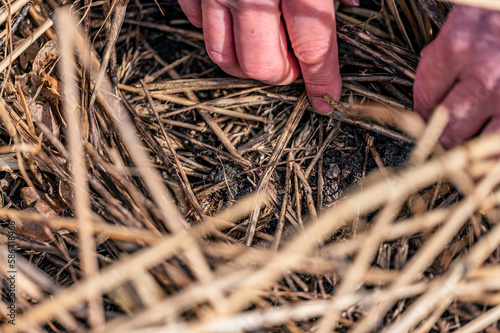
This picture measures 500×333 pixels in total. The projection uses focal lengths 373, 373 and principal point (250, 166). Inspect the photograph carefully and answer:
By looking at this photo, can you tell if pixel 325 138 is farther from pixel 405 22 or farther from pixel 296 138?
pixel 405 22

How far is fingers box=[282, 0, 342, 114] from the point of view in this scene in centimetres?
99

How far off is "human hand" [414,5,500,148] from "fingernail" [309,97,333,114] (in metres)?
0.31

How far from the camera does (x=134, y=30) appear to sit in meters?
1.42

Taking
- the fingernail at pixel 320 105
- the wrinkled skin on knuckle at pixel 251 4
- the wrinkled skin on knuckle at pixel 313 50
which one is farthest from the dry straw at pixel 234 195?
the wrinkled skin on knuckle at pixel 251 4

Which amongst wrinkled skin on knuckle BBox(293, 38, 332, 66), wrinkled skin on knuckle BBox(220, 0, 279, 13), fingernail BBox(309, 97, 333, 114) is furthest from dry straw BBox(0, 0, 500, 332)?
wrinkled skin on knuckle BBox(220, 0, 279, 13)

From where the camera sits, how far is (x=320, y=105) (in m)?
1.16

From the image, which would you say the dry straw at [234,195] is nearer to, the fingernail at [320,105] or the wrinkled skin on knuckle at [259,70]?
the fingernail at [320,105]

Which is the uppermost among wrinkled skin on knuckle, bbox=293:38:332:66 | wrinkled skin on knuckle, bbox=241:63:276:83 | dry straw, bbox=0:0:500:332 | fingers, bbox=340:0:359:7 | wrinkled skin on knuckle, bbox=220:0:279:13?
wrinkled skin on knuckle, bbox=220:0:279:13

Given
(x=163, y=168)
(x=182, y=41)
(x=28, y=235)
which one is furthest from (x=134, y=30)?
(x=28, y=235)

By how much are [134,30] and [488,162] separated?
124cm

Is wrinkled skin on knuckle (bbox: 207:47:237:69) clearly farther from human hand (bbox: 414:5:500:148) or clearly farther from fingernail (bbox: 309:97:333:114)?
human hand (bbox: 414:5:500:148)

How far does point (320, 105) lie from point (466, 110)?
423mm

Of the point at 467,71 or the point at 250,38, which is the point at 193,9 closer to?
the point at 250,38

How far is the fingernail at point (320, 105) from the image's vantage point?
1156mm
